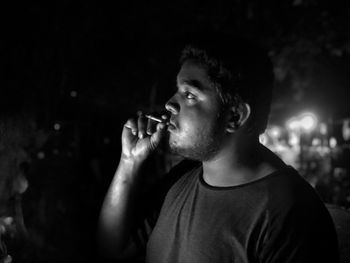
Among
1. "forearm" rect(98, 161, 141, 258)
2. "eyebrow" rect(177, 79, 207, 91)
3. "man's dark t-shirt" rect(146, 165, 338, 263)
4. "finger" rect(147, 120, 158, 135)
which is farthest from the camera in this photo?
"finger" rect(147, 120, 158, 135)

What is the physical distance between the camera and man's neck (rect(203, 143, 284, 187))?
8.26ft

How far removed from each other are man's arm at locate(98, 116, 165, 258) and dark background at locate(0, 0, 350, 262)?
0.65 meters

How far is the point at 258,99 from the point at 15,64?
217cm

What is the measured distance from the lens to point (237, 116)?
2.67 m

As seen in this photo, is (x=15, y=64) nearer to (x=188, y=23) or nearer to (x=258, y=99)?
(x=258, y=99)

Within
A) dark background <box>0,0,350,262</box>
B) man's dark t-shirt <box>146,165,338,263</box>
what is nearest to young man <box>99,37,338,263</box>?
man's dark t-shirt <box>146,165,338,263</box>

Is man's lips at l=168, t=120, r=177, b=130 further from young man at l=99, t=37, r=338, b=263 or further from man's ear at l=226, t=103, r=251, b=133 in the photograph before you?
man's ear at l=226, t=103, r=251, b=133

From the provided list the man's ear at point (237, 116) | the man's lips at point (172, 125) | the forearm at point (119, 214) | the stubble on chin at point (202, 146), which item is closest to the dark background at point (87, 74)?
the forearm at point (119, 214)

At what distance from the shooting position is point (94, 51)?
819cm

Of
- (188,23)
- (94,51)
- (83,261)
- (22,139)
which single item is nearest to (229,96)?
(22,139)

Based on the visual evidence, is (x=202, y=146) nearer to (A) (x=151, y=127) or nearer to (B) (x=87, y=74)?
(A) (x=151, y=127)

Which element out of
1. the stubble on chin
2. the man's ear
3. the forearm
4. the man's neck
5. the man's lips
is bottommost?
the forearm

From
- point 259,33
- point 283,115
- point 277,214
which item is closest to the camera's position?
point 277,214

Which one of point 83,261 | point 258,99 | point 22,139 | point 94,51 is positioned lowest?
point 83,261
